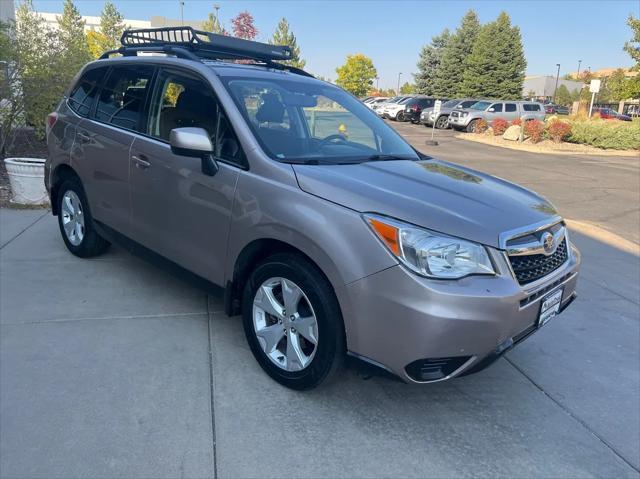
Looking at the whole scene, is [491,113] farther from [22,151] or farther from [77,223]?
[77,223]

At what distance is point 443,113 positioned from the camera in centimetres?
3231

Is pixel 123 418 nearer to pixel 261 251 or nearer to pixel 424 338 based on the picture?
pixel 261 251

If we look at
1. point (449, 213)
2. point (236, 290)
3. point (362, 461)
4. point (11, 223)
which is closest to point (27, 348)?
point (236, 290)

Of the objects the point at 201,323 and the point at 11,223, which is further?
the point at 11,223

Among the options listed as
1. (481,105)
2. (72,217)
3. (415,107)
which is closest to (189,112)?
(72,217)

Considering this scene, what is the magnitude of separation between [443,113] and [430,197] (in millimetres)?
31237

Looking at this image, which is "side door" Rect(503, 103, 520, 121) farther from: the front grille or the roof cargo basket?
the front grille

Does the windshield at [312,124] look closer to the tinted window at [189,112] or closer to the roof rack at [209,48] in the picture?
the tinted window at [189,112]

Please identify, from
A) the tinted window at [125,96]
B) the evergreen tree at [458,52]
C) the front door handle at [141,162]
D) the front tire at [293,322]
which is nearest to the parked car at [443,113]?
the evergreen tree at [458,52]

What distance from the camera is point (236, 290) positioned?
3320mm

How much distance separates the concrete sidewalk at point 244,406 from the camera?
254 cm

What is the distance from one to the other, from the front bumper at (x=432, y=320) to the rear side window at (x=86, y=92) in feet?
11.0

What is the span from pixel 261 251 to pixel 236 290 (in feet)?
1.26

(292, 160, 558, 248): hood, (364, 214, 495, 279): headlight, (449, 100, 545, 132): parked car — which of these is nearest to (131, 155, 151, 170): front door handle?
(292, 160, 558, 248): hood
